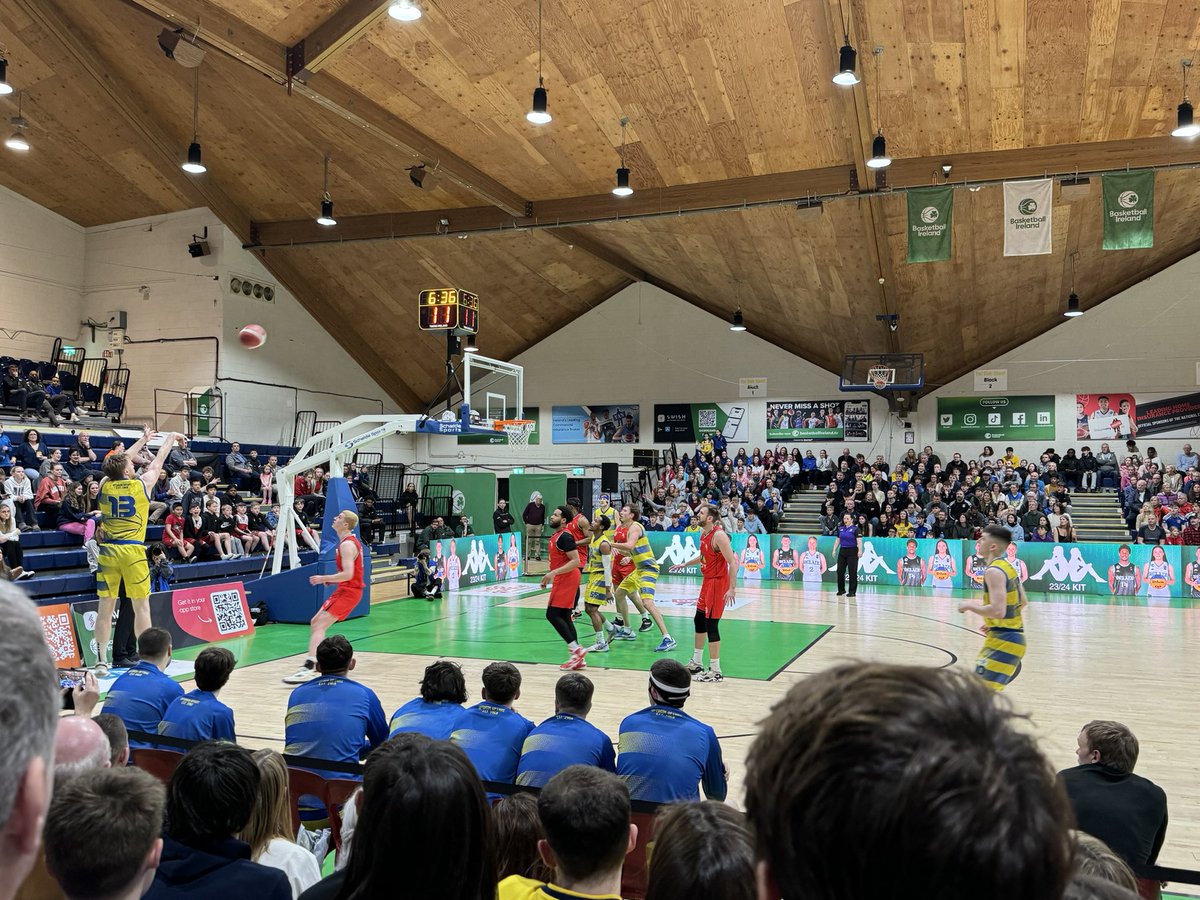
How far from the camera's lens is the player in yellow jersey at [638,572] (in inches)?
441

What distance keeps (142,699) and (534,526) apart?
60.0ft

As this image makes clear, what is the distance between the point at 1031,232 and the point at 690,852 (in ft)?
46.0

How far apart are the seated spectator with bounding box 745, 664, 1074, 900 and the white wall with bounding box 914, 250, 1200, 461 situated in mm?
24694

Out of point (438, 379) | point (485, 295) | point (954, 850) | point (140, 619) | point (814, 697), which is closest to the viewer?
point (954, 850)

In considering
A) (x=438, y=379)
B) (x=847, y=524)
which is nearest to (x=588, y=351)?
(x=438, y=379)

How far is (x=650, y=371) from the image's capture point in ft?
91.5

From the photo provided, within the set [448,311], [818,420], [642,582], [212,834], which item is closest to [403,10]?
[448,311]

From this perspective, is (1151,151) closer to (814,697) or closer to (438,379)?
(814,697)

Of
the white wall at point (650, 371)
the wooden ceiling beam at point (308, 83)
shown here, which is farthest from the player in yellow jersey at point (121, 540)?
the white wall at point (650, 371)

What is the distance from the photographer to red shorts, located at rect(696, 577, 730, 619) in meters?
9.59

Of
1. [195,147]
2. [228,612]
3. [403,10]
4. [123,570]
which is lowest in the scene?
[228,612]

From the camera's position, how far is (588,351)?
28219 mm

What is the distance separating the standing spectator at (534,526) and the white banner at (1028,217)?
12.8 metres

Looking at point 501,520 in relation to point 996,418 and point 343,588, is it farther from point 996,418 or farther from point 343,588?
point 343,588
